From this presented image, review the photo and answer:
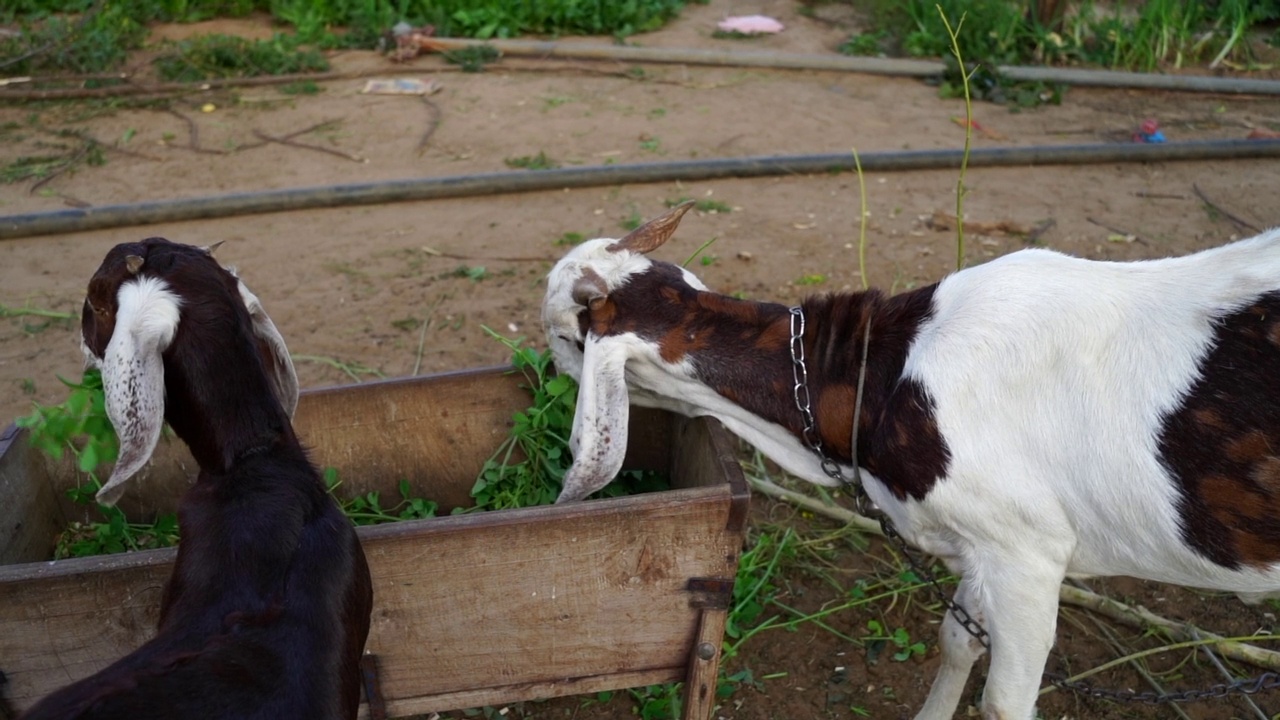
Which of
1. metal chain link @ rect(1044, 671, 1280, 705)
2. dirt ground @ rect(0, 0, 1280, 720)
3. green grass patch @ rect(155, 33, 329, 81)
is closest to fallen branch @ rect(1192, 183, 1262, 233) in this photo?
dirt ground @ rect(0, 0, 1280, 720)

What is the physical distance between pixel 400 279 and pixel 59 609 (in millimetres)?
3211

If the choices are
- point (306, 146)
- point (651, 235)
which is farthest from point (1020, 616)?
point (306, 146)

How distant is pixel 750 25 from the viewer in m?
10.0

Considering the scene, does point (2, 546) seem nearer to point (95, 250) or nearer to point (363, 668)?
point (363, 668)

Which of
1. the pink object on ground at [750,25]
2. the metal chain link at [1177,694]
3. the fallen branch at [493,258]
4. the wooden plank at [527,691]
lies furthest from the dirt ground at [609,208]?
the pink object on ground at [750,25]

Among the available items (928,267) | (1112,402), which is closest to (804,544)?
(1112,402)

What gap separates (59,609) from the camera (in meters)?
2.64

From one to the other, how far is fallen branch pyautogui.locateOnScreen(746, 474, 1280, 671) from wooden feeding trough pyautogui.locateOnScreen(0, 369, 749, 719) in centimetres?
97

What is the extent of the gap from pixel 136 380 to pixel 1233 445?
2.54 metres

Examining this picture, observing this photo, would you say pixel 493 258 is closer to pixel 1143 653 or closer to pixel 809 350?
pixel 809 350

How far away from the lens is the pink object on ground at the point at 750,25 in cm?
995

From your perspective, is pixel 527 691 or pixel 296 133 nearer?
pixel 527 691

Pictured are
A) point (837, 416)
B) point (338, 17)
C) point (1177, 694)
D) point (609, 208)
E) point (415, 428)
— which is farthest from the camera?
point (338, 17)

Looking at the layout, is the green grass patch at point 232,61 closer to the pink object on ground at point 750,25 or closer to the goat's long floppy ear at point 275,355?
the pink object on ground at point 750,25
